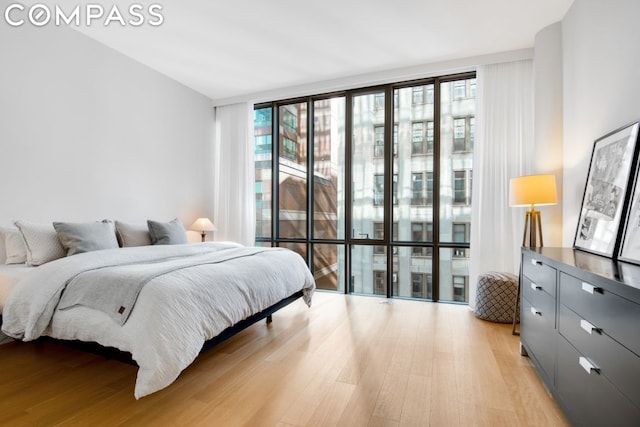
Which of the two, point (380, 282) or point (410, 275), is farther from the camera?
point (380, 282)

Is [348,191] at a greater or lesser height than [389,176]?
lesser

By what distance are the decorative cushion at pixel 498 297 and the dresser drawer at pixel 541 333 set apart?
83cm

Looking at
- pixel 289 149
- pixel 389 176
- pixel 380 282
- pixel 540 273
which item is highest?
pixel 289 149

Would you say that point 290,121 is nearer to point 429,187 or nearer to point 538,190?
point 429,187

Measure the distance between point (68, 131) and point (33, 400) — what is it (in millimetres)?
2447

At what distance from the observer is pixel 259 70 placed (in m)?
4.02

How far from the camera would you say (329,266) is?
14.9 feet

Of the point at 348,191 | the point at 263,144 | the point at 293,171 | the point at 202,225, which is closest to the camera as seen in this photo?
the point at 348,191

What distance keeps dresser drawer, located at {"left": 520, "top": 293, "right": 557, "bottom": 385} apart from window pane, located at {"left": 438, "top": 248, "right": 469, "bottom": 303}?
1551mm

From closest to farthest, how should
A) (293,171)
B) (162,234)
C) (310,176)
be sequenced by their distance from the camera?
(162,234) → (310,176) → (293,171)

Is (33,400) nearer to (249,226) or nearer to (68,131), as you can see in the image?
(68,131)

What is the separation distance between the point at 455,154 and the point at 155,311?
3.57 meters

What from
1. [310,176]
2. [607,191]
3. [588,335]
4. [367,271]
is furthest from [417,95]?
[588,335]

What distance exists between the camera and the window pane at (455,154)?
12.7ft
